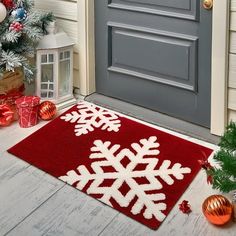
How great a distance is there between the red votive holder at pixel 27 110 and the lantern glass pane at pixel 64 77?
305 mm

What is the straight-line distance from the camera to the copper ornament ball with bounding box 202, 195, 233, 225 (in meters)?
2.05

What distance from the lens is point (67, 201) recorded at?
2.31m

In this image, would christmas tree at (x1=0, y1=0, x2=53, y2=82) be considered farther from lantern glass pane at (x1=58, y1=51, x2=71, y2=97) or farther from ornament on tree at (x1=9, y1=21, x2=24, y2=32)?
lantern glass pane at (x1=58, y1=51, x2=71, y2=97)

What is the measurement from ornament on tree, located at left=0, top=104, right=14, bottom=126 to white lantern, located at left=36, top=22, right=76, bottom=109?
32 centimetres

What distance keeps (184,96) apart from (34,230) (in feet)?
4.48

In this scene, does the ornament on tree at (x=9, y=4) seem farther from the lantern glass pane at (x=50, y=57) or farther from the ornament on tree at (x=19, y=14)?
the lantern glass pane at (x=50, y=57)

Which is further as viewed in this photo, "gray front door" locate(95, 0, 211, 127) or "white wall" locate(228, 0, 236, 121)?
"gray front door" locate(95, 0, 211, 127)

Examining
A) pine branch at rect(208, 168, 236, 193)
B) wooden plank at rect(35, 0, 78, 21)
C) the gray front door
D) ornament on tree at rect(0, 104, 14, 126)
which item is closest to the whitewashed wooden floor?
pine branch at rect(208, 168, 236, 193)

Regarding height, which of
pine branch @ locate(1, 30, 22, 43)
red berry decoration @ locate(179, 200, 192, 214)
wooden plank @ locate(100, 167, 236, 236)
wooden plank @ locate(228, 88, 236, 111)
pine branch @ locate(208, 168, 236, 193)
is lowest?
wooden plank @ locate(100, 167, 236, 236)

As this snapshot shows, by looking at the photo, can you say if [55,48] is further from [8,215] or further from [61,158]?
[8,215]

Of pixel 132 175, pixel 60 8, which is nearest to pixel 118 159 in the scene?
pixel 132 175

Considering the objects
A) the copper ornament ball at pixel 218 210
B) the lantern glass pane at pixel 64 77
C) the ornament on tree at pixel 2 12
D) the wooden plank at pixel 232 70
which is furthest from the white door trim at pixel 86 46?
the copper ornament ball at pixel 218 210

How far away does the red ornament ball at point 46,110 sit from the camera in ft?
10.1

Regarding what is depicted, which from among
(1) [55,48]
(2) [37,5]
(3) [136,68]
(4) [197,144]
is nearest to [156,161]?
(4) [197,144]
